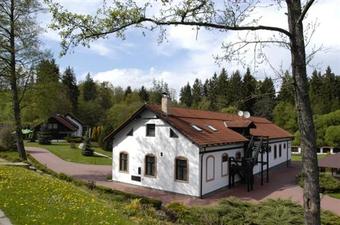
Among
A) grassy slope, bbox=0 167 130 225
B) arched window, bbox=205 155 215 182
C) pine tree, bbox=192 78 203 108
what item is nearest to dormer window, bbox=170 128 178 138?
arched window, bbox=205 155 215 182

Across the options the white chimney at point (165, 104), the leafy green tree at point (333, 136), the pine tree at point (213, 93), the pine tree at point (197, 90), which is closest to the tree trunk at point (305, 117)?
the white chimney at point (165, 104)

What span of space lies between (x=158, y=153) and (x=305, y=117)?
18.4 metres

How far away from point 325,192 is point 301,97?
21.8m

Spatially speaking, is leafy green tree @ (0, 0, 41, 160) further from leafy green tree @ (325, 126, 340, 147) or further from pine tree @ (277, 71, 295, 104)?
leafy green tree @ (325, 126, 340, 147)

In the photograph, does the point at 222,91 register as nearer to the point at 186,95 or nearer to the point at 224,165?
the point at 186,95

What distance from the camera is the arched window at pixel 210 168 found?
22656mm

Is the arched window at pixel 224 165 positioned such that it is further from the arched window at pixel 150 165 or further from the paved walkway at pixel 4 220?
the paved walkway at pixel 4 220

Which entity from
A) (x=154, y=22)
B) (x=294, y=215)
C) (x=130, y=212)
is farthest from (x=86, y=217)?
(x=294, y=215)

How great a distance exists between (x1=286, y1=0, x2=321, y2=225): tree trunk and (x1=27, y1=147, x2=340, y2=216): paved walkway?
11.6m

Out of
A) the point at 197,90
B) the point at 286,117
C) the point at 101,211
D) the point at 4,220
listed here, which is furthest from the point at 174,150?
the point at 197,90

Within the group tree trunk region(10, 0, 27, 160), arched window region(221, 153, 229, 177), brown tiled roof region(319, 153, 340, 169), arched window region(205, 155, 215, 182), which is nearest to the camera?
arched window region(205, 155, 215, 182)

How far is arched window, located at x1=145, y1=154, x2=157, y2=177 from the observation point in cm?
2453

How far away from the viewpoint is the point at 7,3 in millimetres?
25844

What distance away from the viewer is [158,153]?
2428 cm
